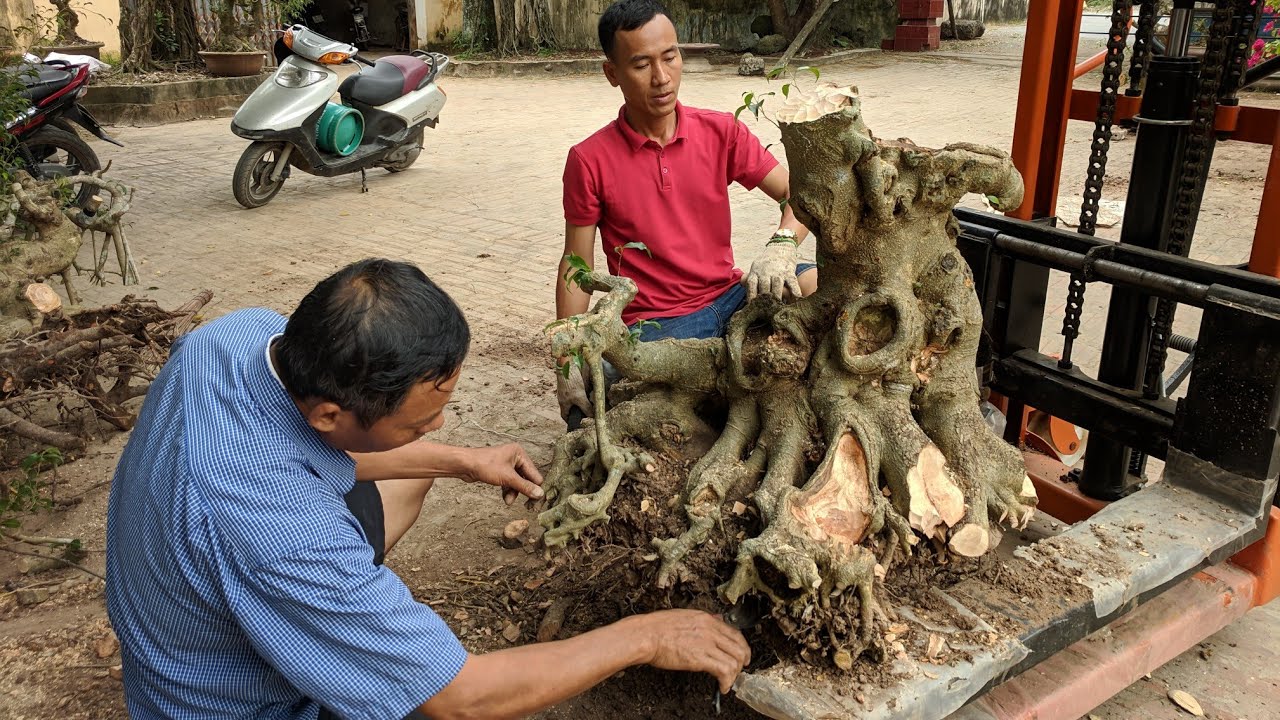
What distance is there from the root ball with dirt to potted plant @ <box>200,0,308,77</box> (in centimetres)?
1063

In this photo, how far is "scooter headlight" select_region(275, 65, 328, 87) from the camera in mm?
7004

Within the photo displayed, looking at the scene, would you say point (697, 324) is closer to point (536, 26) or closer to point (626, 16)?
point (626, 16)

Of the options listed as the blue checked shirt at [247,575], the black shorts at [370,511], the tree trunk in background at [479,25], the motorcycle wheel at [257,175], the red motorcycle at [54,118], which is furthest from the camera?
the tree trunk in background at [479,25]

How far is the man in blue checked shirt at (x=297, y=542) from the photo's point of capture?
1.48m

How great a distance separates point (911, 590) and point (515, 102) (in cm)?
1048

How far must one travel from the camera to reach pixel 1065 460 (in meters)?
3.45

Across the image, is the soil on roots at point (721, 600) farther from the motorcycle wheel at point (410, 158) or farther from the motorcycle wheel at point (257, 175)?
the motorcycle wheel at point (410, 158)

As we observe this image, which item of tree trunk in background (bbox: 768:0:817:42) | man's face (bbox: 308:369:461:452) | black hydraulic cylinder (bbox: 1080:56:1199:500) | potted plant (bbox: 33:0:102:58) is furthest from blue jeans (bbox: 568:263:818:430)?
tree trunk in background (bbox: 768:0:817:42)

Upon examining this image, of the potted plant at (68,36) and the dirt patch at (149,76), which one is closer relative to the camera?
the potted plant at (68,36)

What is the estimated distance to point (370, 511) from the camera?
224 centimetres

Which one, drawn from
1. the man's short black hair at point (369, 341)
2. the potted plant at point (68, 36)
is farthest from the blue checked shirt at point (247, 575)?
the potted plant at point (68, 36)

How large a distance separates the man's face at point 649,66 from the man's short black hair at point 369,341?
138cm

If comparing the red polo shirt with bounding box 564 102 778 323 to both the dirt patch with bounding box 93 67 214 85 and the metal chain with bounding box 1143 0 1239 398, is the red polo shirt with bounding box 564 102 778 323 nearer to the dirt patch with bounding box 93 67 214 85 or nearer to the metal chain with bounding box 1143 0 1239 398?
the metal chain with bounding box 1143 0 1239 398

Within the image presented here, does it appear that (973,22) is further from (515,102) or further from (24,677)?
(24,677)
